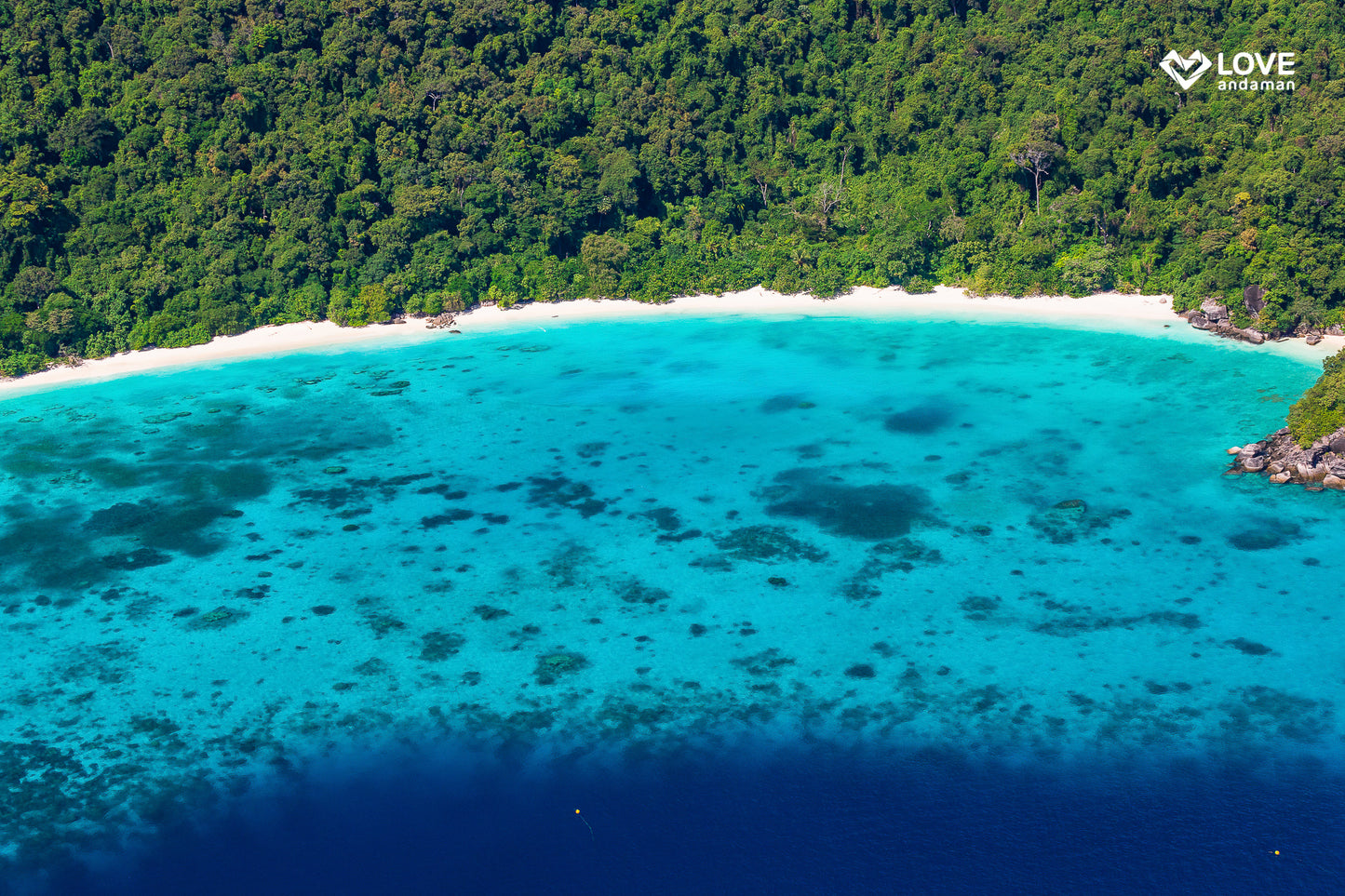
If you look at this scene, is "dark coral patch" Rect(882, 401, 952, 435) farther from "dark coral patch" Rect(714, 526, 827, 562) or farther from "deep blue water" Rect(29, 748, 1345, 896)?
"deep blue water" Rect(29, 748, 1345, 896)

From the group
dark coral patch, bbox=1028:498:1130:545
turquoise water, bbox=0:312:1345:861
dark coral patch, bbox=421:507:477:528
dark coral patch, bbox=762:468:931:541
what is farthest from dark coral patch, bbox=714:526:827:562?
dark coral patch, bbox=421:507:477:528

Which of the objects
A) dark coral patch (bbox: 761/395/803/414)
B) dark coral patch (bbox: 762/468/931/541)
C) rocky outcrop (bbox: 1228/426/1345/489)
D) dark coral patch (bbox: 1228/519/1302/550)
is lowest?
dark coral patch (bbox: 762/468/931/541)

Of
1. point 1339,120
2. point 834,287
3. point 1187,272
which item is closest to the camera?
point 1339,120

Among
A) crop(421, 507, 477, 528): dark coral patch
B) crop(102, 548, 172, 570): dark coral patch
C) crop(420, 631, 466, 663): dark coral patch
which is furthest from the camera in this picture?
crop(421, 507, 477, 528): dark coral patch

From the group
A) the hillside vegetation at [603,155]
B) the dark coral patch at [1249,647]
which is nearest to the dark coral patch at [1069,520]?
the dark coral patch at [1249,647]

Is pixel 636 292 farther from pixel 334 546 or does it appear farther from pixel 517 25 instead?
pixel 334 546

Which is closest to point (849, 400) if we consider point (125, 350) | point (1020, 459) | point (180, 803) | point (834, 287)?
point (1020, 459)

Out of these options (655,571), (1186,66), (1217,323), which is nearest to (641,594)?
(655,571)
